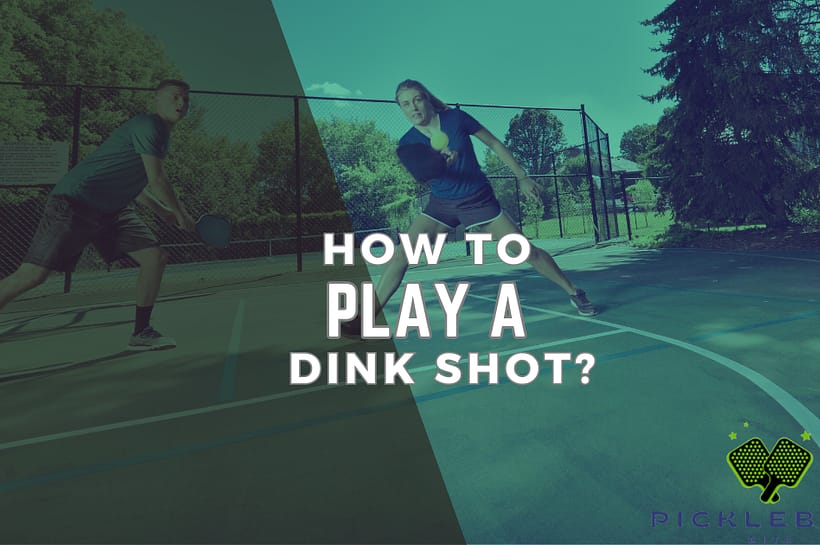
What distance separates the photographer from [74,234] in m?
3.89

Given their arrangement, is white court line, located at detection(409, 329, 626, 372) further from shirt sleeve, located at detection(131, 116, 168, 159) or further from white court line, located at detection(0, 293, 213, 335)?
white court line, located at detection(0, 293, 213, 335)

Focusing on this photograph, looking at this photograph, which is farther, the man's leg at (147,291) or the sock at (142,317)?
the sock at (142,317)

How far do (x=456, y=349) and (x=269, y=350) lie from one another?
1654 mm

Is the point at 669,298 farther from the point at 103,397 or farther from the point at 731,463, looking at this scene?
the point at 103,397

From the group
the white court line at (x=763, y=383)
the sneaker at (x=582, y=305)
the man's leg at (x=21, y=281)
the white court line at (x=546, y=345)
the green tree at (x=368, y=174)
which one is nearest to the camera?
Result: the white court line at (x=763, y=383)

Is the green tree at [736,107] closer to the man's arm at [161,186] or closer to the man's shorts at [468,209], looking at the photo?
the man's shorts at [468,209]

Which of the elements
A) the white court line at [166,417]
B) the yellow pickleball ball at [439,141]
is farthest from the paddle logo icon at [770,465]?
the yellow pickleball ball at [439,141]

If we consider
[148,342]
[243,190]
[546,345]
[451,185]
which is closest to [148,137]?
[148,342]

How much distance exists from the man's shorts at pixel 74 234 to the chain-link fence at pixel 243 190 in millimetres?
5702

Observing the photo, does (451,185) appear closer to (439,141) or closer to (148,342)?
(439,141)

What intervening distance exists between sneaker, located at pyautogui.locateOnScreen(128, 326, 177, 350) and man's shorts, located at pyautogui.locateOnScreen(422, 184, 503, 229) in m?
2.72

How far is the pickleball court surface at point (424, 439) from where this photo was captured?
1.59 meters

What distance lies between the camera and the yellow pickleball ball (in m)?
4.45

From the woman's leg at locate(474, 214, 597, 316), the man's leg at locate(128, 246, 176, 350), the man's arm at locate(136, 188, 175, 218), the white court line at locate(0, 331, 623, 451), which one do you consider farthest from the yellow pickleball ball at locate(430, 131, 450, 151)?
the man's leg at locate(128, 246, 176, 350)
